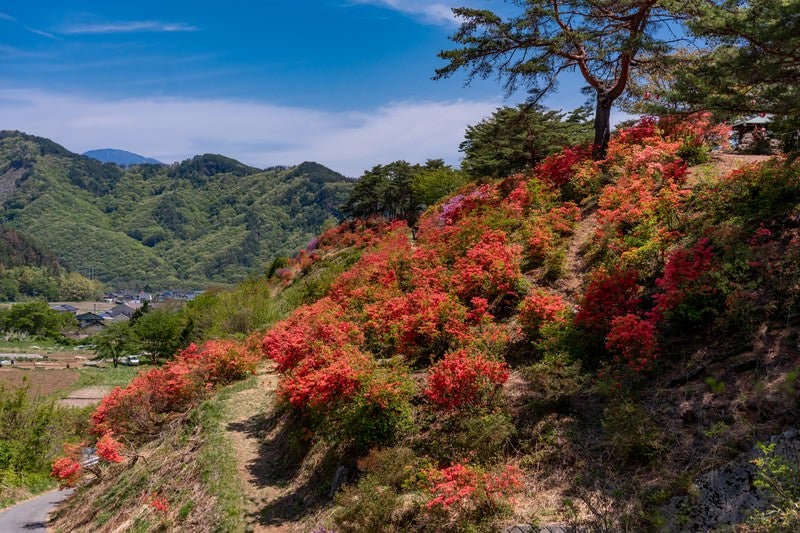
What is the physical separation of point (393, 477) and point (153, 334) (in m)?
53.3

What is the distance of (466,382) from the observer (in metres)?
8.77

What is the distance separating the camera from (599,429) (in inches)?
297

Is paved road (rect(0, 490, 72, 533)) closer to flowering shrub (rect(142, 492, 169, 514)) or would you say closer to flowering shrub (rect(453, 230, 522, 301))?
flowering shrub (rect(142, 492, 169, 514))

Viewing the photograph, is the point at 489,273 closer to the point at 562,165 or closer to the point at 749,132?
the point at 562,165

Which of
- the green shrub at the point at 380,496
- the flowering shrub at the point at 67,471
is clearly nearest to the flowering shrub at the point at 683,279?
the green shrub at the point at 380,496

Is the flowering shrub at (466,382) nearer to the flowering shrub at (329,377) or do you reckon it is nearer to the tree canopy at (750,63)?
the flowering shrub at (329,377)

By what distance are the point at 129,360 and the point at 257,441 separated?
7324cm

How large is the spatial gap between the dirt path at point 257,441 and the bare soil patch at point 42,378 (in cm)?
4268

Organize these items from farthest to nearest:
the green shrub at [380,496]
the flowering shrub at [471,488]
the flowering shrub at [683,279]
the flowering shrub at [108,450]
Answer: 1. the flowering shrub at [108,450]
2. the flowering shrub at [683,279]
3. the green shrub at [380,496]
4. the flowering shrub at [471,488]

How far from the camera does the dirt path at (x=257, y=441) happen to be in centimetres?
1024

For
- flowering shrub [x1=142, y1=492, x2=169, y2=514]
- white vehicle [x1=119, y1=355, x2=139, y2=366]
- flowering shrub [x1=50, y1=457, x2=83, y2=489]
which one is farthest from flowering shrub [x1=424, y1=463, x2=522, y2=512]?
white vehicle [x1=119, y1=355, x2=139, y2=366]

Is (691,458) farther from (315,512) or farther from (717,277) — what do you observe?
(315,512)

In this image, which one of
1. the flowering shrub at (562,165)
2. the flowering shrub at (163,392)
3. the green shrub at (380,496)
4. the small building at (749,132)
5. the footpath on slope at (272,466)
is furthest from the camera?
the flowering shrub at (562,165)

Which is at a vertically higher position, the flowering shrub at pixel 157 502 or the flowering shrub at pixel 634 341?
the flowering shrub at pixel 634 341
